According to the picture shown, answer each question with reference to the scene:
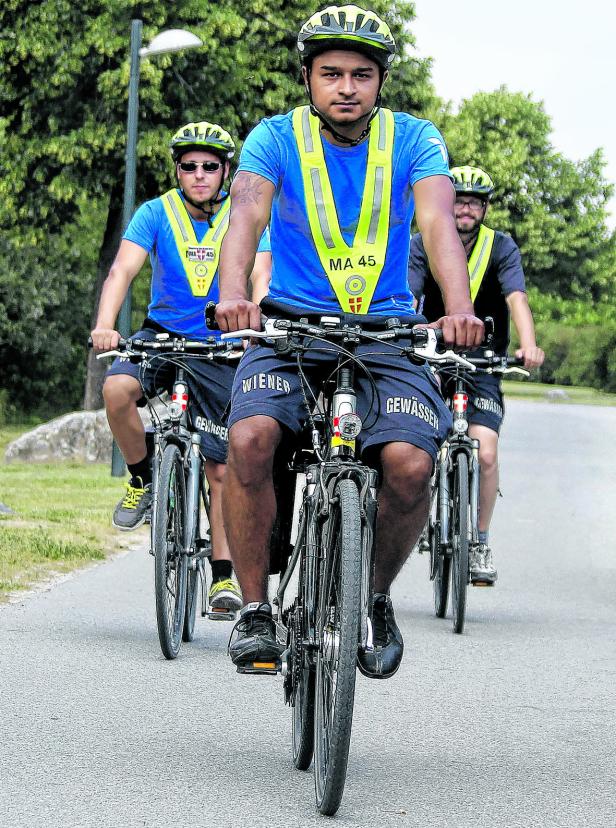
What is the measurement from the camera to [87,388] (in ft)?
91.8

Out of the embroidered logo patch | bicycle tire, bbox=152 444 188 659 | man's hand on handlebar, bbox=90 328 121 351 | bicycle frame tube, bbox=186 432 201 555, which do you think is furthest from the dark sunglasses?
bicycle tire, bbox=152 444 188 659

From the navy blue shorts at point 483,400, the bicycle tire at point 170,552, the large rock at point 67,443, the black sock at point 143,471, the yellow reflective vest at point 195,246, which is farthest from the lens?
the large rock at point 67,443

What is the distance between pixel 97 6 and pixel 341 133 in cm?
2332

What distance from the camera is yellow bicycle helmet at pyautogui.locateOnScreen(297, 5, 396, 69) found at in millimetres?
5133

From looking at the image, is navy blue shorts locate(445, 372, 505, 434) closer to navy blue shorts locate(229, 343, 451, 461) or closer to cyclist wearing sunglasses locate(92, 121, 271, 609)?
cyclist wearing sunglasses locate(92, 121, 271, 609)

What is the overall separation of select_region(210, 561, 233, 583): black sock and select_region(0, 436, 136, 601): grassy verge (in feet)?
5.68

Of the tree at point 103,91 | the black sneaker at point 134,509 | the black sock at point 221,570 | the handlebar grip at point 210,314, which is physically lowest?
the black sock at point 221,570

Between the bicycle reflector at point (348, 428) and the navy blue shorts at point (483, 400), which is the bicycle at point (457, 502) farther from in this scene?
the bicycle reflector at point (348, 428)

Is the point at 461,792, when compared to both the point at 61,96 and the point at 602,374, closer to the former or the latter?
the point at 61,96

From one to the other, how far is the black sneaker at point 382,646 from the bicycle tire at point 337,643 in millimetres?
116

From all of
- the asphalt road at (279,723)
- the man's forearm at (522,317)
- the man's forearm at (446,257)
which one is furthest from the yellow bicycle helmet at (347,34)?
the man's forearm at (522,317)

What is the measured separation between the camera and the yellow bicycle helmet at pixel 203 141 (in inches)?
318

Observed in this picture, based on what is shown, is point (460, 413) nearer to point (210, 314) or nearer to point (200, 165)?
point (200, 165)

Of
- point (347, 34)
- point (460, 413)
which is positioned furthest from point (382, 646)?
point (460, 413)
